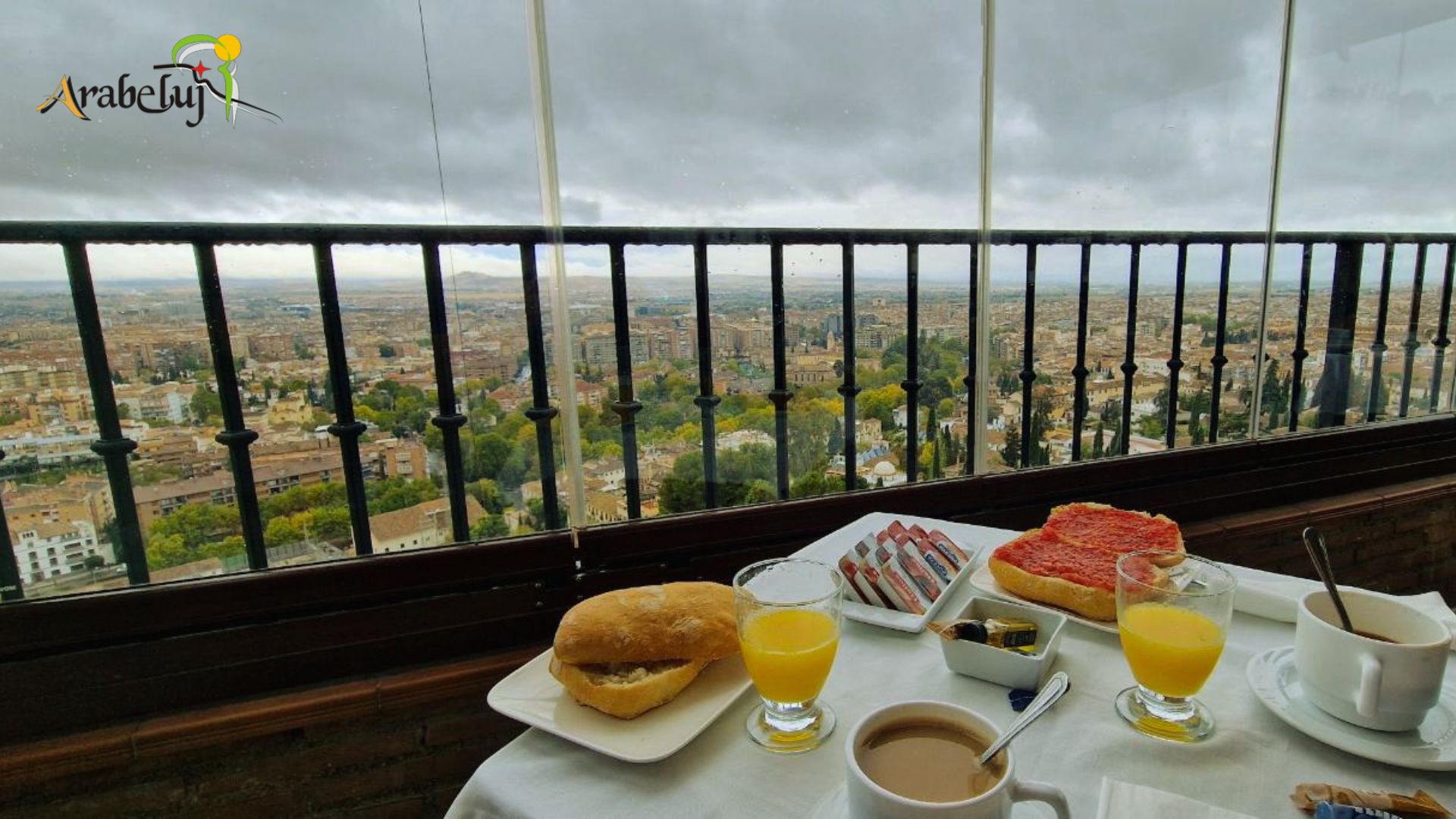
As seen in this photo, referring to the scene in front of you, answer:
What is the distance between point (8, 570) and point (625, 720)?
1445 millimetres

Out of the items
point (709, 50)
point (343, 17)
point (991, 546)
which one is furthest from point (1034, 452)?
point (343, 17)

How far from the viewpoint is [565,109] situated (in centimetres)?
159

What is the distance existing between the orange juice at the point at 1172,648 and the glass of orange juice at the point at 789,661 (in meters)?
0.32

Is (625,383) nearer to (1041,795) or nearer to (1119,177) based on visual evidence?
(1041,795)

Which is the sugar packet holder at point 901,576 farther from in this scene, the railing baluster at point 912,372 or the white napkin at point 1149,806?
the railing baluster at point 912,372

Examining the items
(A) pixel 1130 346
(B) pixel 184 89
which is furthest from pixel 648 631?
(A) pixel 1130 346

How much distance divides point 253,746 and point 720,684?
46.6 inches

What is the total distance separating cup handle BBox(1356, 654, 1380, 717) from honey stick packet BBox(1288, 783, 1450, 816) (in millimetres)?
71

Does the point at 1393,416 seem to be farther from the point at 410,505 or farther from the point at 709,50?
the point at 410,505

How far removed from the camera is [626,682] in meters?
0.80

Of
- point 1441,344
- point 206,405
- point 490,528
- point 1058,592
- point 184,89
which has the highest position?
point 184,89

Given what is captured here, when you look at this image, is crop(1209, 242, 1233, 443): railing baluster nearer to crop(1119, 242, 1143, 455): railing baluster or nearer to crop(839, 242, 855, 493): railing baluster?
crop(1119, 242, 1143, 455): railing baluster

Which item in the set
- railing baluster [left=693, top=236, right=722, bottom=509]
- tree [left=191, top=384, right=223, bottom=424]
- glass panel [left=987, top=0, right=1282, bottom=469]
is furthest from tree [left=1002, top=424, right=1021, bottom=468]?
tree [left=191, top=384, right=223, bottom=424]

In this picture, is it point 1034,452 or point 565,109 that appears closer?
point 565,109
